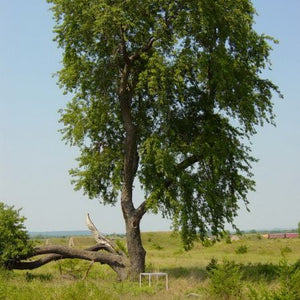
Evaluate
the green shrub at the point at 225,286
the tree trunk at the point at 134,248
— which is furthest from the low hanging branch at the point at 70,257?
the green shrub at the point at 225,286

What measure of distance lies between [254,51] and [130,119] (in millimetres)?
7397

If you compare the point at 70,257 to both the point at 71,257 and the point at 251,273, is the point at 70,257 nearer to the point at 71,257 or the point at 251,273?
the point at 71,257

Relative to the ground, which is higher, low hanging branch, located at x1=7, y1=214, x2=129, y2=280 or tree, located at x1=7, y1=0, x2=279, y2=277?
tree, located at x1=7, y1=0, x2=279, y2=277

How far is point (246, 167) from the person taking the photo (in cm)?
2467

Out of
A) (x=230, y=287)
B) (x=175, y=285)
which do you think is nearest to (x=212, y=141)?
(x=175, y=285)

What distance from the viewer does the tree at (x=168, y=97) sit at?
910 inches

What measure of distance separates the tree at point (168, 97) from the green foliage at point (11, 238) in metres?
3.99

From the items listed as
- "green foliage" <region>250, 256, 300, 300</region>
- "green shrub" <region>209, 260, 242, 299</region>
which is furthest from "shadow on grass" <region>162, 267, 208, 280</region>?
"green foliage" <region>250, 256, 300, 300</region>

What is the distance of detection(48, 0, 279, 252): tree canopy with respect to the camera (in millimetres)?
23094

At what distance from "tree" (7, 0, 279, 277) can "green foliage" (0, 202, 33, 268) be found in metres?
3.99

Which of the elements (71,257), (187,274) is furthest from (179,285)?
(71,257)

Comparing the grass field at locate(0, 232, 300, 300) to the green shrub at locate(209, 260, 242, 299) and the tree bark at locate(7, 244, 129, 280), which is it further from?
the tree bark at locate(7, 244, 129, 280)

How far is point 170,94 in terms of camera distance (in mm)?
24219

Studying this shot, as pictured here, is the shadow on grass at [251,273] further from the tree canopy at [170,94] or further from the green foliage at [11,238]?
the green foliage at [11,238]
